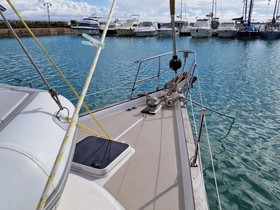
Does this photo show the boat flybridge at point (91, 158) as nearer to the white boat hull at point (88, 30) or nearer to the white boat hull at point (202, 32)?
the white boat hull at point (202, 32)

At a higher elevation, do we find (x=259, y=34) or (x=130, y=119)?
(x=130, y=119)

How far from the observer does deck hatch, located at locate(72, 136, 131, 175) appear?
3072mm

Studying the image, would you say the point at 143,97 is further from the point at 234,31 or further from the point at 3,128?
the point at 234,31

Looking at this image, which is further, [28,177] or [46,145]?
[46,145]

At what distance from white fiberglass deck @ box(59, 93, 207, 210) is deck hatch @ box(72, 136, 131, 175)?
10cm

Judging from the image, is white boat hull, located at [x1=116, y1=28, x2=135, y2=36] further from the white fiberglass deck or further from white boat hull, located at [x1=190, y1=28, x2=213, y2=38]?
the white fiberglass deck

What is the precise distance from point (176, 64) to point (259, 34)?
4160 cm

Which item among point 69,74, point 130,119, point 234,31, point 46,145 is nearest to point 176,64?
point 130,119

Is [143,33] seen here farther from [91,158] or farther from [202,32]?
[91,158]

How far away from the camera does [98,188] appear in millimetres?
2688

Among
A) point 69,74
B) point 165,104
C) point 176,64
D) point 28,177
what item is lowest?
point 69,74

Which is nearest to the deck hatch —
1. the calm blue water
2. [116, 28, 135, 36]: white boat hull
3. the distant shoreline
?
the calm blue water

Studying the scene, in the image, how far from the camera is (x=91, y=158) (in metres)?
3.24

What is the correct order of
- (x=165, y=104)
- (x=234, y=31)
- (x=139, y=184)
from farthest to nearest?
(x=234, y=31)
(x=165, y=104)
(x=139, y=184)
